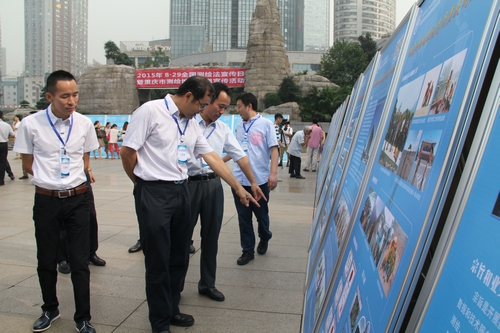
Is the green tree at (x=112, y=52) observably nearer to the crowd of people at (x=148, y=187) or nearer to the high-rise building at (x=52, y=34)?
the high-rise building at (x=52, y=34)

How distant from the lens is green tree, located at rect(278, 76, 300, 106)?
42.0m

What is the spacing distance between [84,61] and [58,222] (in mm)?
156836

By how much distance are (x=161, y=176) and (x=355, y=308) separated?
5.53ft

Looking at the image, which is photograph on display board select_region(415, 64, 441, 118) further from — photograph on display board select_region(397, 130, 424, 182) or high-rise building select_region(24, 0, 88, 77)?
high-rise building select_region(24, 0, 88, 77)

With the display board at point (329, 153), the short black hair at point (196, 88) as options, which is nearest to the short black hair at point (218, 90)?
the short black hair at point (196, 88)

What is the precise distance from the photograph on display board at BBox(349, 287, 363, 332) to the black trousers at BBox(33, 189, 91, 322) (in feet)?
6.91

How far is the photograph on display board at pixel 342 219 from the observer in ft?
7.58

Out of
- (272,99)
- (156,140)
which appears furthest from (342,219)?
(272,99)

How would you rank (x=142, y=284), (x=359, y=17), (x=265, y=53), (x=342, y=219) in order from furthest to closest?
(x=359, y=17) → (x=265, y=53) → (x=142, y=284) → (x=342, y=219)

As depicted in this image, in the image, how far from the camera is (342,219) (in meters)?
2.53

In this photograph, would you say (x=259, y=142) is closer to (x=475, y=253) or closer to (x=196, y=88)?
(x=196, y=88)

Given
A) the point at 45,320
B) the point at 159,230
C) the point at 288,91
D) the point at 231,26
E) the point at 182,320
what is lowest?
the point at 45,320

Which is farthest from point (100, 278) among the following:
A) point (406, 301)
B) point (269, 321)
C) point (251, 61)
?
point (251, 61)

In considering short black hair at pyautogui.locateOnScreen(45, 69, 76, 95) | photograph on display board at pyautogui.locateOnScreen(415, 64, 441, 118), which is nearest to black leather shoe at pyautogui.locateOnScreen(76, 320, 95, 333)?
short black hair at pyautogui.locateOnScreen(45, 69, 76, 95)
